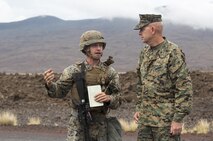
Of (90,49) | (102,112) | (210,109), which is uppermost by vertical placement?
(90,49)

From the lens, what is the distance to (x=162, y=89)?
6031 mm

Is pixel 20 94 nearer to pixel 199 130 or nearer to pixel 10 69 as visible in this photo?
pixel 199 130

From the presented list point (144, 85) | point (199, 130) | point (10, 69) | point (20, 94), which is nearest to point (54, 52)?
point (10, 69)

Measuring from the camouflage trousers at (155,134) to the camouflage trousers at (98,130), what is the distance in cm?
35

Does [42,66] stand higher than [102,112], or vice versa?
[102,112]

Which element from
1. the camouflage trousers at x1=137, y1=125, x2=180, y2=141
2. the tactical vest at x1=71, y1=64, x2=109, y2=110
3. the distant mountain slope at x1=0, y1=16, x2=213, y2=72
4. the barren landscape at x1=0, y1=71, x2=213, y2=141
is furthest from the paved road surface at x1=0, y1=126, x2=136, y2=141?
the distant mountain slope at x1=0, y1=16, x2=213, y2=72

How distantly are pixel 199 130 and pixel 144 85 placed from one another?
32.0 ft

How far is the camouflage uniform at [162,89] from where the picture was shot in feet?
19.3

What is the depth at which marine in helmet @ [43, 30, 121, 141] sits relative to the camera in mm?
5824

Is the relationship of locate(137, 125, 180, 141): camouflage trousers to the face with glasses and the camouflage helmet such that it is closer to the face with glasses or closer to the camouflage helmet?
the face with glasses

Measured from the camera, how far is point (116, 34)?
155375mm

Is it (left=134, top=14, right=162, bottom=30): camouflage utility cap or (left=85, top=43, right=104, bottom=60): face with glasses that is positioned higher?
(left=134, top=14, right=162, bottom=30): camouflage utility cap

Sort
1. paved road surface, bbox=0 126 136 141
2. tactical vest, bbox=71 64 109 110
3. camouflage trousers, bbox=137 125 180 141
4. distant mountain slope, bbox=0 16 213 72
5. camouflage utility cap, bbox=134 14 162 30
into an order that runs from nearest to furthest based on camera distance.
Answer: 1. tactical vest, bbox=71 64 109 110
2. camouflage trousers, bbox=137 125 180 141
3. camouflage utility cap, bbox=134 14 162 30
4. paved road surface, bbox=0 126 136 141
5. distant mountain slope, bbox=0 16 213 72

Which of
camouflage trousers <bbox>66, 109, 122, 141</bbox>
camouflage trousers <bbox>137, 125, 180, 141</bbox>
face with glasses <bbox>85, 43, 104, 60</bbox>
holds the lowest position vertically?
camouflage trousers <bbox>137, 125, 180, 141</bbox>
